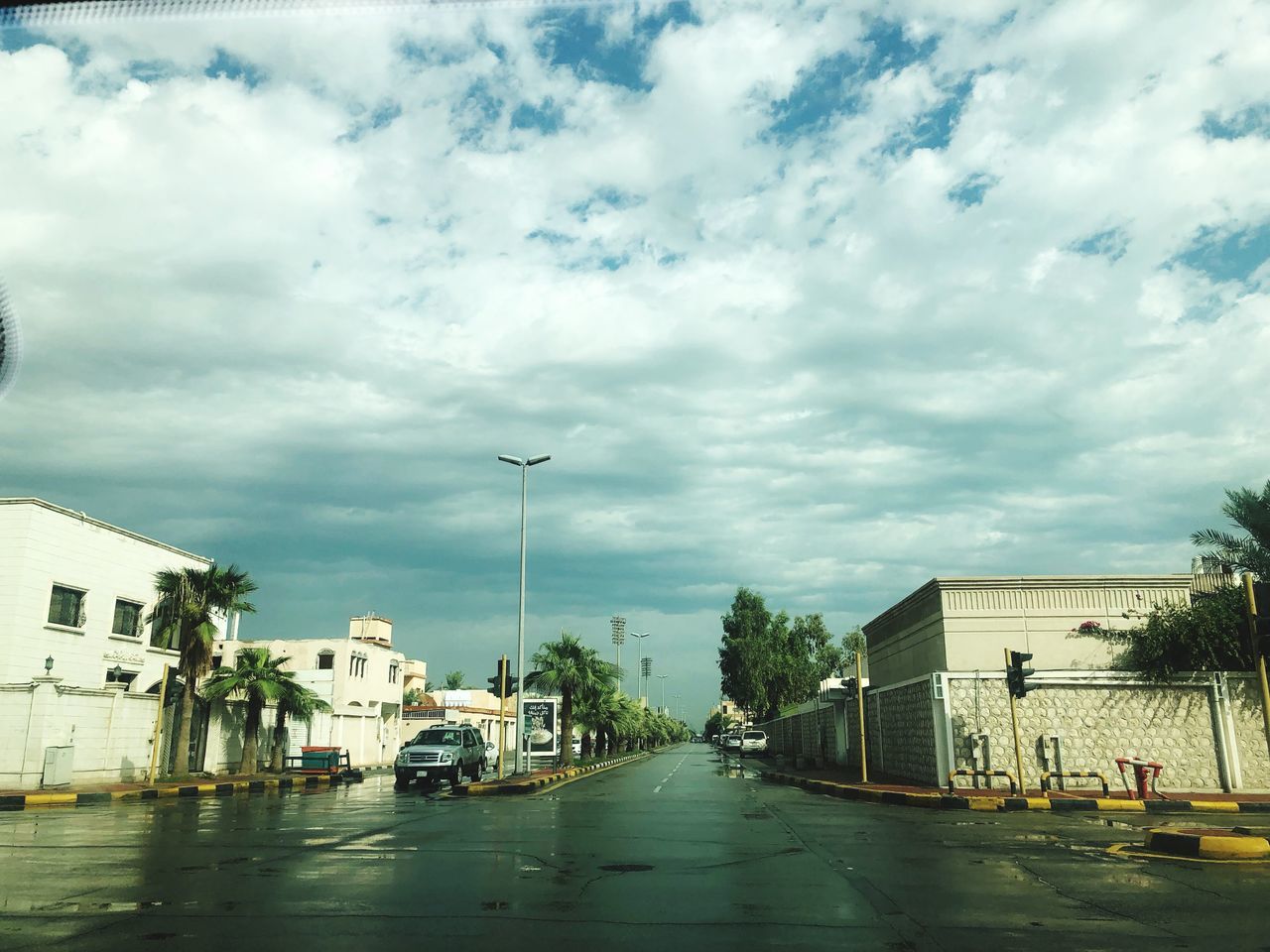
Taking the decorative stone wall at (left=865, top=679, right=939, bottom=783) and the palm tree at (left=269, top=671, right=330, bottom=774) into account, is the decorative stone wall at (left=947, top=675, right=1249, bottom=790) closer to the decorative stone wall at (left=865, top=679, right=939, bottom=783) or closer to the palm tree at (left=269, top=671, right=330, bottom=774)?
the decorative stone wall at (left=865, top=679, right=939, bottom=783)

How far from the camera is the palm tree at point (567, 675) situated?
43875 millimetres

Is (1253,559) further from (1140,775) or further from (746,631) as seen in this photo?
(746,631)

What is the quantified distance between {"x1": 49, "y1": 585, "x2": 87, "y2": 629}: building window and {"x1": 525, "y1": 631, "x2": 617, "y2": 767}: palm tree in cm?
1839

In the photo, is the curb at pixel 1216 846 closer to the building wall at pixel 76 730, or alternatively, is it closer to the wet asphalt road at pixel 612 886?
the wet asphalt road at pixel 612 886

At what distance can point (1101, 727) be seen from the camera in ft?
82.5

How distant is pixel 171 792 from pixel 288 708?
1306 centimetres

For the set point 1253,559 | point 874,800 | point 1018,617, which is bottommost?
point 874,800

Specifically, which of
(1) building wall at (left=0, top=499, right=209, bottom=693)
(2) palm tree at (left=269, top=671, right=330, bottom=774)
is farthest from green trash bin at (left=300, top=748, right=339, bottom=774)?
(1) building wall at (left=0, top=499, right=209, bottom=693)

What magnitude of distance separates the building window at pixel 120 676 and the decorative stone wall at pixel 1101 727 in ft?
101

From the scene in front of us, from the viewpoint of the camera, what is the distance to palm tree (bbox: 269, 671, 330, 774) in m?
39.4

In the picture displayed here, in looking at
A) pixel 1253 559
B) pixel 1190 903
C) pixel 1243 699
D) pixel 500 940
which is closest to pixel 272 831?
pixel 500 940

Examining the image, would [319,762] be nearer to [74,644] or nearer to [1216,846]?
[74,644]

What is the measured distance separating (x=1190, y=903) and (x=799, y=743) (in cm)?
4826

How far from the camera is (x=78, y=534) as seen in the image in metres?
35.6
